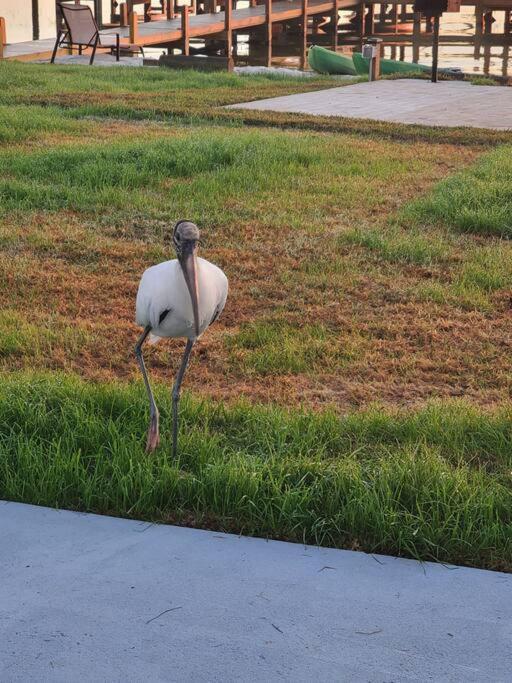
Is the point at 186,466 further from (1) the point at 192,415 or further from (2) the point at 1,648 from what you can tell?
(2) the point at 1,648

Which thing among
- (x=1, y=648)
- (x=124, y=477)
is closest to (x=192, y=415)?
(x=124, y=477)

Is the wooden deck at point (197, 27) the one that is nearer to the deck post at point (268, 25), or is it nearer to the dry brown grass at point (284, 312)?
the deck post at point (268, 25)

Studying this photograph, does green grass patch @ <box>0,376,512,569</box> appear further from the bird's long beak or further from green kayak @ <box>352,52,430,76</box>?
green kayak @ <box>352,52,430,76</box>

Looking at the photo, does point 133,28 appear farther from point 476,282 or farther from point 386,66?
point 476,282

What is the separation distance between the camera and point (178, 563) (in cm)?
284

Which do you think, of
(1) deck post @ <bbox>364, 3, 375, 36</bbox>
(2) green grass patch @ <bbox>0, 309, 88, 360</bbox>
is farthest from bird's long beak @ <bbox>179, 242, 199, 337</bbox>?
(1) deck post @ <bbox>364, 3, 375, 36</bbox>

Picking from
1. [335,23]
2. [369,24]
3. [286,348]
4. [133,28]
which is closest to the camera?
[286,348]

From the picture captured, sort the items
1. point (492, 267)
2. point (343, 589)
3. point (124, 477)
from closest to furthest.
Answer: point (343, 589), point (124, 477), point (492, 267)

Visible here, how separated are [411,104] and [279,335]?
10151 millimetres

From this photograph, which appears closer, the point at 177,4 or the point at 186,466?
the point at 186,466

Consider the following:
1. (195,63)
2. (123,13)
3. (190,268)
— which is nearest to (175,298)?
(190,268)

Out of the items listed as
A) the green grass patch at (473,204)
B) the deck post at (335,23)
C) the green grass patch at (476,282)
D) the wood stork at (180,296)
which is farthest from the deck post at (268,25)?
the wood stork at (180,296)

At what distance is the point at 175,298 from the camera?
11.0 feet

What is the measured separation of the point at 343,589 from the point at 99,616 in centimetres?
62
